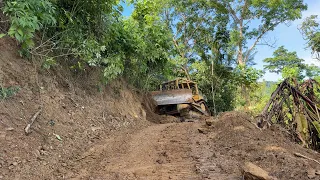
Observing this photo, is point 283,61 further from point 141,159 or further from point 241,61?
point 141,159

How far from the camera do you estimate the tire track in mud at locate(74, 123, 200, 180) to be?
3.64 metres

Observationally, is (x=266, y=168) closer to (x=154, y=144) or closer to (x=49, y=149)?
(x=154, y=144)

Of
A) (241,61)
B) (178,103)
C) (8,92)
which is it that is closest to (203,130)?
(8,92)

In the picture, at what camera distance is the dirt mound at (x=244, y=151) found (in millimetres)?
3378

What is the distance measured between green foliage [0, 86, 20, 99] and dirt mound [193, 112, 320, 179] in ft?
10.7

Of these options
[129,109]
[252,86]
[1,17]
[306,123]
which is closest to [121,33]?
[129,109]

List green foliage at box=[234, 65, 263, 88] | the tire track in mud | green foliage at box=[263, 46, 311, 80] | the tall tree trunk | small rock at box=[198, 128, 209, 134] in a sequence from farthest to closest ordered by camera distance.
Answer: green foliage at box=[263, 46, 311, 80], the tall tree trunk, green foliage at box=[234, 65, 263, 88], small rock at box=[198, 128, 209, 134], the tire track in mud

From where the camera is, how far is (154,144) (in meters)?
5.25

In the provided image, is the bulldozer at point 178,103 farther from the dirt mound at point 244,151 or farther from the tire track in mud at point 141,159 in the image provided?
the tire track in mud at point 141,159

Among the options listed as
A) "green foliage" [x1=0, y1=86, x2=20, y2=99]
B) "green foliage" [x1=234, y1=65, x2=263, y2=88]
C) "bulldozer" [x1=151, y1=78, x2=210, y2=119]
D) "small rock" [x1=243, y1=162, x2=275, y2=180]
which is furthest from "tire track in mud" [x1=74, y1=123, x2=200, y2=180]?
"green foliage" [x1=234, y1=65, x2=263, y2=88]

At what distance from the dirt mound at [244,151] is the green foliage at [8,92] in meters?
3.25

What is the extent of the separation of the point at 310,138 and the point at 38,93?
5595 mm

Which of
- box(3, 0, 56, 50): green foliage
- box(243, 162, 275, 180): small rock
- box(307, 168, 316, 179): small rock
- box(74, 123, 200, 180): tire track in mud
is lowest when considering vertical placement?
box(74, 123, 200, 180): tire track in mud

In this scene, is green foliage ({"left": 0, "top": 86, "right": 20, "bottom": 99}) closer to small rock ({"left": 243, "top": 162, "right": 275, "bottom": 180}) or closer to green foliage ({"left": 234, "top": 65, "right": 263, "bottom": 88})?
small rock ({"left": 243, "top": 162, "right": 275, "bottom": 180})
